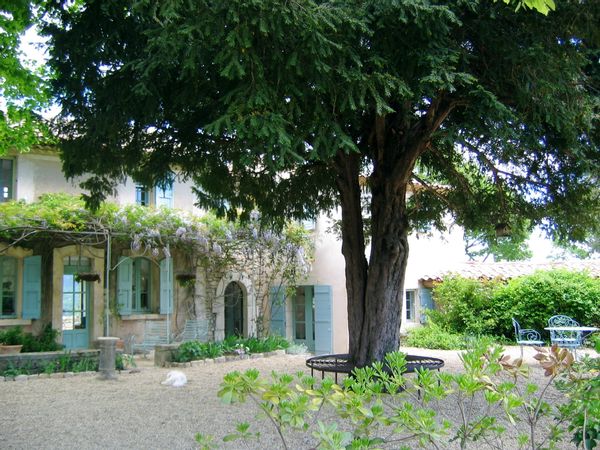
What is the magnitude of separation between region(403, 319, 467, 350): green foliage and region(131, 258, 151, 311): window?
757 cm

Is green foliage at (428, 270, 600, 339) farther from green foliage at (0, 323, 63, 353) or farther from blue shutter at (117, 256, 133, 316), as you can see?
green foliage at (0, 323, 63, 353)

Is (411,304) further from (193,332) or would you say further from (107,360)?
(107,360)

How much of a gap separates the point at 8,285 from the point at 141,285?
3256 millimetres

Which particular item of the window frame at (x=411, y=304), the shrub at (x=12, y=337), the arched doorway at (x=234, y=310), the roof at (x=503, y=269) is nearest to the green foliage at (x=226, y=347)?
the arched doorway at (x=234, y=310)

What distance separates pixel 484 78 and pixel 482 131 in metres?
0.93

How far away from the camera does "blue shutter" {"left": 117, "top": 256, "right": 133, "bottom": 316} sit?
46.8 ft

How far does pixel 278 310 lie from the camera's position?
17422 mm

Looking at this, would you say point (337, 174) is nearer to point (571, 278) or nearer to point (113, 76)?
point (113, 76)

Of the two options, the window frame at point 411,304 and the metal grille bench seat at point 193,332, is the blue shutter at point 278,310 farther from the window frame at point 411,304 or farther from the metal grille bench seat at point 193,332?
the window frame at point 411,304

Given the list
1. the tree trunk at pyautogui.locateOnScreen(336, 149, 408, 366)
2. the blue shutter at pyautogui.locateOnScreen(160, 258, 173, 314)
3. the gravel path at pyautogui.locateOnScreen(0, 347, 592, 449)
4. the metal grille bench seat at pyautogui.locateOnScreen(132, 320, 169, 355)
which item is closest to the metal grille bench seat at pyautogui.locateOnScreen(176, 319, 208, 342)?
the metal grille bench seat at pyautogui.locateOnScreen(132, 320, 169, 355)

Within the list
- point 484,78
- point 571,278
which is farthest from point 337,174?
point 571,278

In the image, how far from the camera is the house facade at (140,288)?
13070mm

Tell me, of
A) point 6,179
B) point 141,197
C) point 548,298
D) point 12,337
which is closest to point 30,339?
point 12,337

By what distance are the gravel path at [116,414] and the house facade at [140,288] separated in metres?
2.52
